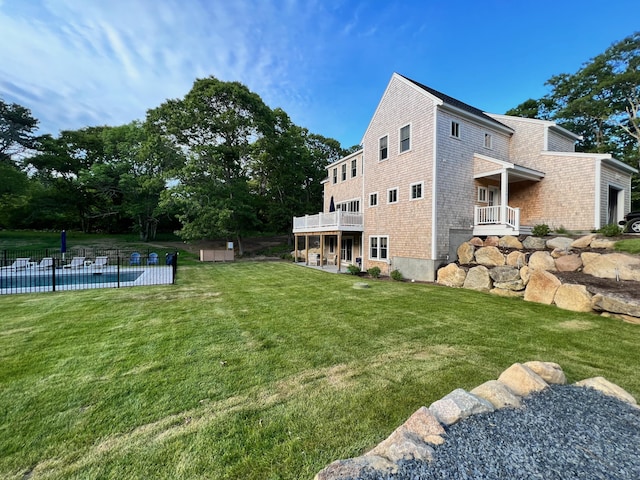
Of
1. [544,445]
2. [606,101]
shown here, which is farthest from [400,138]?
[606,101]

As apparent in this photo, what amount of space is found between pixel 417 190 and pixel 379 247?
146 inches

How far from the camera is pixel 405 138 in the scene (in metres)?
13.5

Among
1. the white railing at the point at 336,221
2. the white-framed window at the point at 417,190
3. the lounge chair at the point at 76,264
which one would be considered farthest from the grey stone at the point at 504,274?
the lounge chair at the point at 76,264

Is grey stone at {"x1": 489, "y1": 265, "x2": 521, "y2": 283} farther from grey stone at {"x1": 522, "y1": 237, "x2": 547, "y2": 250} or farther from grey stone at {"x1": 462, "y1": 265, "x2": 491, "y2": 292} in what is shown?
grey stone at {"x1": 522, "y1": 237, "x2": 547, "y2": 250}

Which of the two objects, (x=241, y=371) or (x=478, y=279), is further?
(x=478, y=279)

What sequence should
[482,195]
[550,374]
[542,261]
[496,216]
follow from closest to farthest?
[550,374] → [542,261] → [496,216] → [482,195]

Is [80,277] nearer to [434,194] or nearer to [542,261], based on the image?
[434,194]

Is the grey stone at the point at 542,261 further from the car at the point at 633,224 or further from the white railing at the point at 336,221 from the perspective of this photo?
the white railing at the point at 336,221

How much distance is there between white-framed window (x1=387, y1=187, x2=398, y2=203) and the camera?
1388 cm

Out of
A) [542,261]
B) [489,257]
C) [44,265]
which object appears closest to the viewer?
[542,261]

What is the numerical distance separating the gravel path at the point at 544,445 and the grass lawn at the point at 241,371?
66 centimetres

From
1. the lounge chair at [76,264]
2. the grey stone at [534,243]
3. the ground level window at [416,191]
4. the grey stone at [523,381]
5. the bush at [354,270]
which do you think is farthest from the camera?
the lounge chair at [76,264]

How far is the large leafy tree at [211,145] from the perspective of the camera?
68.2ft

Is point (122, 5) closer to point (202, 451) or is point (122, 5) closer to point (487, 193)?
point (202, 451)
